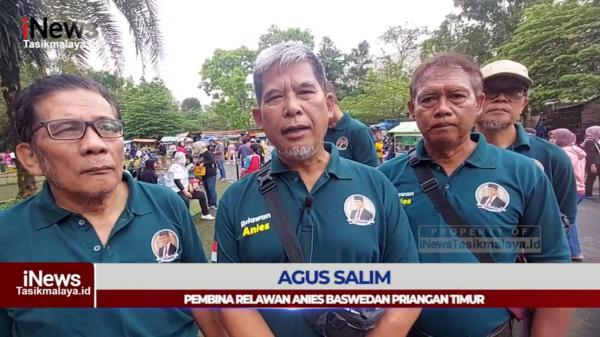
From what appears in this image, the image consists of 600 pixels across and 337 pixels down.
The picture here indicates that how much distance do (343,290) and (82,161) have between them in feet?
2.80

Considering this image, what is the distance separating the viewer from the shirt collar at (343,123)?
1.48 m

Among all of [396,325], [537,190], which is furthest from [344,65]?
[396,325]

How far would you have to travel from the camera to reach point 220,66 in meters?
1.46

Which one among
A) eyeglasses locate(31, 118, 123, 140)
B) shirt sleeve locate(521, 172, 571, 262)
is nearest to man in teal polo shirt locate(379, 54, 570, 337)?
shirt sleeve locate(521, 172, 571, 262)

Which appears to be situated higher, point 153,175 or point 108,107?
point 108,107

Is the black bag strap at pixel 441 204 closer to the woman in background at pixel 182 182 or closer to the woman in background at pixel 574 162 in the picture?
the woman in background at pixel 574 162

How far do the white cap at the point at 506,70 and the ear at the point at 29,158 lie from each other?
1375mm

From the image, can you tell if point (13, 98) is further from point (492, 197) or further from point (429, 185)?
point (492, 197)

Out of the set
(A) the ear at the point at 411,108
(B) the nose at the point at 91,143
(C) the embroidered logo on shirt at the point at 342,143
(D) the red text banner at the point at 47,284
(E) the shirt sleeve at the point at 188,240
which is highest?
(A) the ear at the point at 411,108

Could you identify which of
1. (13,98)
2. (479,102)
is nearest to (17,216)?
Answer: (13,98)

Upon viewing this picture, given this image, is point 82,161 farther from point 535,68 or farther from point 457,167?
point 535,68

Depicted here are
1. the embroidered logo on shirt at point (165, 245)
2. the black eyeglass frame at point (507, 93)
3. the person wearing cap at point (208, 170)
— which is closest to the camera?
the embroidered logo on shirt at point (165, 245)

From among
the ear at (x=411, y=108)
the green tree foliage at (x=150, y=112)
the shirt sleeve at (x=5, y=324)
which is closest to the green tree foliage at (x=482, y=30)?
the ear at (x=411, y=108)

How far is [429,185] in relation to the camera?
1297mm
